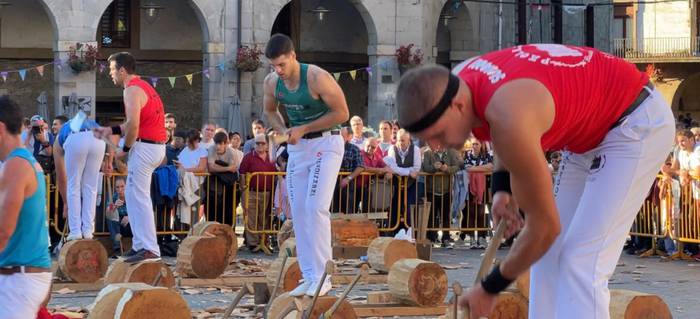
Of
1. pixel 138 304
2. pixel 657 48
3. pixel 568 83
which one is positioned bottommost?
pixel 138 304

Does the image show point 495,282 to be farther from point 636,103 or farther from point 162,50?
point 162,50

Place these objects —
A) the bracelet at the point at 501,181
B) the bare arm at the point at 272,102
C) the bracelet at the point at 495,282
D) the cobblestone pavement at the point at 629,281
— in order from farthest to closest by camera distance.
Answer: the cobblestone pavement at the point at 629,281, the bare arm at the point at 272,102, the bracelet at the point at 501,181, the bracelet at the point at 495,282

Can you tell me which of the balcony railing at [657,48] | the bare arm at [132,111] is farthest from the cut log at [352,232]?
the balcony railing at [657,48]

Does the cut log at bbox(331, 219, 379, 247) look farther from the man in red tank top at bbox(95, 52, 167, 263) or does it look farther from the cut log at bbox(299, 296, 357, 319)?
the cut log at bbox(299, 296, 357, 319)

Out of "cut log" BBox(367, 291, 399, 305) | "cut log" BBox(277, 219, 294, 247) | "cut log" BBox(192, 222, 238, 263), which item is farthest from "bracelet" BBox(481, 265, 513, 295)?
"cut log" BBox(277, 219, 294, 247)

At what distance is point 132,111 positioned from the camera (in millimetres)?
12750

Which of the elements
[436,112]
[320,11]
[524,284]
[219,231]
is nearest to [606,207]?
[436,112]

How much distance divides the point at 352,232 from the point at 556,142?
10228mm

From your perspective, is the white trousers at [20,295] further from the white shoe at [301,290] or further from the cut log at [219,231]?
the cut log at [219,231]

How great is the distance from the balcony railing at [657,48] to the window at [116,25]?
1665 centimetres

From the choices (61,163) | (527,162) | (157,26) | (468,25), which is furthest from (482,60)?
(468,25)

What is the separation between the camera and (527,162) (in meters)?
5.29

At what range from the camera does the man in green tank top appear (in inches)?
415

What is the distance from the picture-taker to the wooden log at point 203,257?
539 inches
